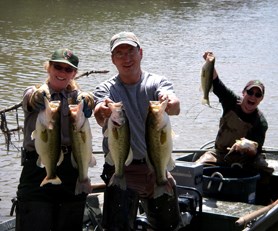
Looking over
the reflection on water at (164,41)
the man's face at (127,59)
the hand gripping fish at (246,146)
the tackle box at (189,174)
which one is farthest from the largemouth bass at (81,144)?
the reflection on water at (164,41)

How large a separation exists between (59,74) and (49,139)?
0.62 metres

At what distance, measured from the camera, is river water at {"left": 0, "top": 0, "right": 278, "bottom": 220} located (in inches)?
590

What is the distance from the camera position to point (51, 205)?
5.09 metres

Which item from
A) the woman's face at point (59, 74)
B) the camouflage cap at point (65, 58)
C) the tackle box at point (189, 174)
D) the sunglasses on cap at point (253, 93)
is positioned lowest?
the tackle box at point (189, 174)

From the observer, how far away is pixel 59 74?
16.3 feet

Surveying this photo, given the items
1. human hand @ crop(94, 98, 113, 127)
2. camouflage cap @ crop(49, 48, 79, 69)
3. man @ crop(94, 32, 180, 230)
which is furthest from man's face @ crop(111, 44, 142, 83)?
human hand @ crop(94, 98, 113, 127)

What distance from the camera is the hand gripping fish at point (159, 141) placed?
4379mm

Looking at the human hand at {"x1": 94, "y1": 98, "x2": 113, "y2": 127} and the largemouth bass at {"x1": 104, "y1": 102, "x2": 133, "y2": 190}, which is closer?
the largemouth bass at {"x1": 104, "y1": 102, "x2": 133, "y2": 190}

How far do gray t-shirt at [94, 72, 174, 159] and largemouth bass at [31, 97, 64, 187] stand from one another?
0.51 m

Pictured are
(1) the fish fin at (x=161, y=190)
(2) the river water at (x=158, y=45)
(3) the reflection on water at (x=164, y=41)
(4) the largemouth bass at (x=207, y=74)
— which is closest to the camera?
(1) the fish fin at (x=161, y=190)

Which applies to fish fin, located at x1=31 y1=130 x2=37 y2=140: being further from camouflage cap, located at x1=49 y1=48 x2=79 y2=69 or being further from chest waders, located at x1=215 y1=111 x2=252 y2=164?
chest waders, located at x1=215 y1=111 x2=252 y2=164

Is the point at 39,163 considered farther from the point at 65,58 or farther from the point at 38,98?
the point at 65,58

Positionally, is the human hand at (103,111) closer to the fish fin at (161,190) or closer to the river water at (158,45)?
the fish fin at (161,190)

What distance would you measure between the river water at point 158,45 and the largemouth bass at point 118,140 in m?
6.06
